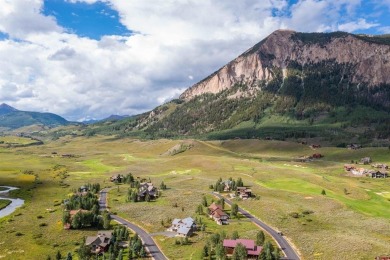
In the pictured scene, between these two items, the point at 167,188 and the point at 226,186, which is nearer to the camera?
the point at 226,186

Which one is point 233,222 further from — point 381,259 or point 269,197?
point 381,259

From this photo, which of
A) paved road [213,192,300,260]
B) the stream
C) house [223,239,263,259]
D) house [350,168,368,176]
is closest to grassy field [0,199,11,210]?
the stream

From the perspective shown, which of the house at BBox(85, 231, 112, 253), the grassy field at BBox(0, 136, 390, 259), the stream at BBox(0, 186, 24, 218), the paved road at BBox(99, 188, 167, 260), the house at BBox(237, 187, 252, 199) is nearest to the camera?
the paved road at BBox(99, 188, 167, 260)

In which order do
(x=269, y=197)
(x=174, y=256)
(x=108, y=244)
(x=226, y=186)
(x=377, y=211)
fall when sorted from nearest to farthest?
(x=174, y=256) < (x=108, y=244) < (x=377, y=211) < (x=269, y=197) < (x=226, y=186)

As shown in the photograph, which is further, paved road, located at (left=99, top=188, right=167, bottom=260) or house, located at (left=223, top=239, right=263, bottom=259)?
paved road, located at (left=99, top=188, right=167, bottom=260)

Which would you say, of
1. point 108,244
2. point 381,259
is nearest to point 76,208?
point 108,244

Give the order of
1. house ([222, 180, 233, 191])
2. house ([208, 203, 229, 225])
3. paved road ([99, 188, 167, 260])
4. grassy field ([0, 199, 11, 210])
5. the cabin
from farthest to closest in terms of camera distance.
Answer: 1. the cabin
2. house ([222, 180, 233, 191])
3. grassy field ([0, 199, 11, 210])
4. house ([208, 203, 229, 225])
5. paved road ([99, 188, 167, 260])

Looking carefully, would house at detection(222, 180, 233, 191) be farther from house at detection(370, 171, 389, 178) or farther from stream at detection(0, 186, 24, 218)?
house at detection(370, 171, 389, 178)
